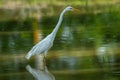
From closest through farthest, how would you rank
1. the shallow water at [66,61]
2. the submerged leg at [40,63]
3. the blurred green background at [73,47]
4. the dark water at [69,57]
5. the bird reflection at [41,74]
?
the bird reflection at [41,74], the shallow water at [66,61], the dark water at [69,57], the blurred green background at [73,47], the submerged leg at [40,63]

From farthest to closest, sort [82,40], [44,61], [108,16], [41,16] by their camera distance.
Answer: [41,16]
[108,16]
[82,40]
[44,61]

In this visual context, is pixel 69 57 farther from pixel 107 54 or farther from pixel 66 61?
pixel 107 54

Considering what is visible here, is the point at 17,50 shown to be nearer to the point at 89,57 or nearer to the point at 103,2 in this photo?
the point at 89,57

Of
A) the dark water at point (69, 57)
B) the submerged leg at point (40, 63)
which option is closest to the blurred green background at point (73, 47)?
the dark water at point (69, 57)

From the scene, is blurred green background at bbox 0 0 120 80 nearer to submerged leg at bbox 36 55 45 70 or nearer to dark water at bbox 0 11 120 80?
dark water at bbox 0 11 120 80

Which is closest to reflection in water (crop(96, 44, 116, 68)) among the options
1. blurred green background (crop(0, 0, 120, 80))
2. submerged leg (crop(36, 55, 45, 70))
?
blurred green background (crop(0, 0, 120, 80))

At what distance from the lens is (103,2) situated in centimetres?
3500

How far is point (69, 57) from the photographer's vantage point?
13547mm

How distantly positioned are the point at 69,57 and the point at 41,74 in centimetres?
236

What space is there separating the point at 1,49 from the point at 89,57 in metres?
3.89

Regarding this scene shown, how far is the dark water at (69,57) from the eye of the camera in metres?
11.0

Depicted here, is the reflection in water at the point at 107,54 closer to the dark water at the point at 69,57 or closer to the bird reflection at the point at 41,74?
the dark water at the point at 69,57

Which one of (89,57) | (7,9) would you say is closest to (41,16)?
(7,9)

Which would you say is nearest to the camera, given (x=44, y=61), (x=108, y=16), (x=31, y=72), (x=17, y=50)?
(x=31, y=72)
